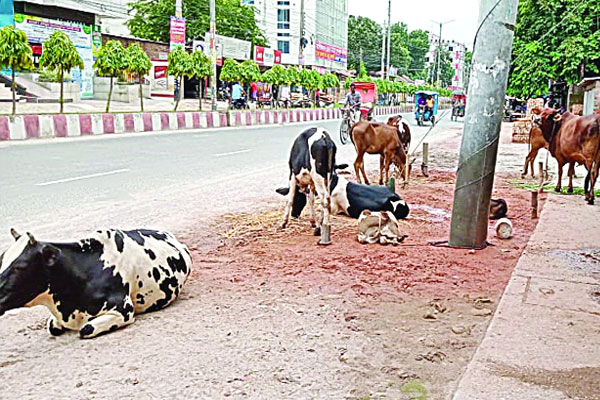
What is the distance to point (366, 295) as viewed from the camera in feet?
16.8

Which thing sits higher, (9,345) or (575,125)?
(575,125)

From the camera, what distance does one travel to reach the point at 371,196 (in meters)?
8.27

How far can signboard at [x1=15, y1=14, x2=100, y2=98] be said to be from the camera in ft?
106

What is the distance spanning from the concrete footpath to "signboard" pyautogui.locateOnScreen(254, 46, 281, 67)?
4954cm

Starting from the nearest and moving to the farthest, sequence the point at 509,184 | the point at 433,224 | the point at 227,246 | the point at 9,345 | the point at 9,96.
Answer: the point at 9,345 → the point at 227,246 → the point at 433,224 → the point at 509,184 → the point at 9,96

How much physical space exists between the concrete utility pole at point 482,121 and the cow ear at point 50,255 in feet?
13.0

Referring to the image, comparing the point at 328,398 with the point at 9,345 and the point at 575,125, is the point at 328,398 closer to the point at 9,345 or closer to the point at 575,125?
the point at 9,345

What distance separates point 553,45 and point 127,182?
64.5 ft

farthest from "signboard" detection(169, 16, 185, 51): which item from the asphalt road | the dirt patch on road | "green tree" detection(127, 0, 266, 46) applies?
the dirt patch on road

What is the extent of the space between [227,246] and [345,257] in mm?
1271

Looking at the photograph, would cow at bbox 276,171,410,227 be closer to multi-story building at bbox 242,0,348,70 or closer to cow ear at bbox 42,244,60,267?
cow ear at bbox 42,244,60,267

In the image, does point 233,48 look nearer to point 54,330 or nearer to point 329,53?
point 329,53

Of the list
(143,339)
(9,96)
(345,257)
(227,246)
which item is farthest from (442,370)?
(9,96)

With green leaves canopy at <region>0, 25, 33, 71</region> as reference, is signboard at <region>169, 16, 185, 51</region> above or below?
above
